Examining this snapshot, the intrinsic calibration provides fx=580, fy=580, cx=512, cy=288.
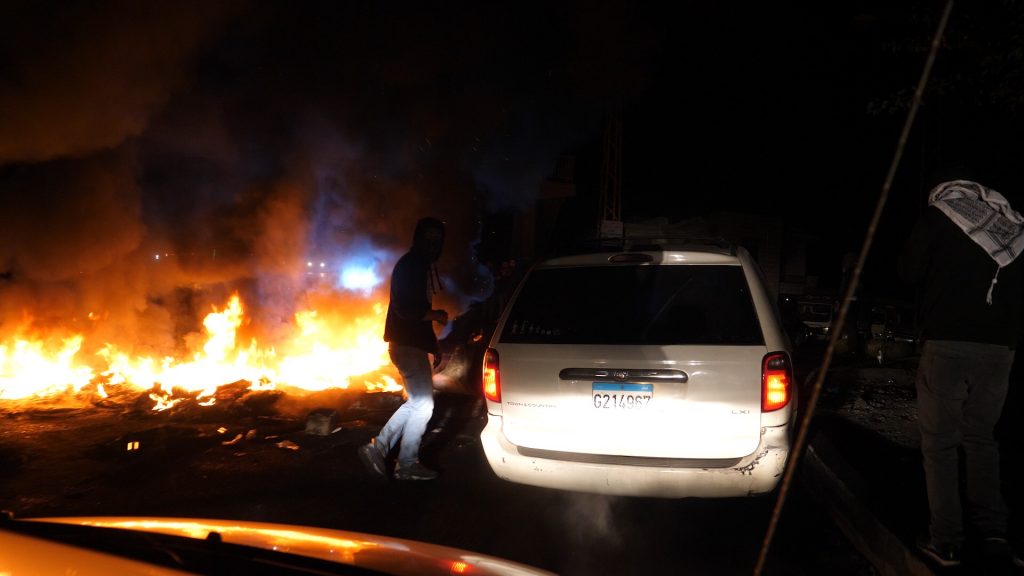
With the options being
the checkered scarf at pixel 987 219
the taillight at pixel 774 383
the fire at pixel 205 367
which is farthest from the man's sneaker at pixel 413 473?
the checkered scarf at pixel 987 219

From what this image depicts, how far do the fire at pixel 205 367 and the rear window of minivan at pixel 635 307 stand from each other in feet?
15.8

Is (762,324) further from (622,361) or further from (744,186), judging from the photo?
(744,186)

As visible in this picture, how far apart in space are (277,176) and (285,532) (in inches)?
464

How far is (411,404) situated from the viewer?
466 centimetres

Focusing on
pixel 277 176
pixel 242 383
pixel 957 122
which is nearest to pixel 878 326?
pixel 957 122

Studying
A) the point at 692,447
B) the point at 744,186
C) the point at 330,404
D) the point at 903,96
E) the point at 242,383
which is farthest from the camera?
the point at 744,186

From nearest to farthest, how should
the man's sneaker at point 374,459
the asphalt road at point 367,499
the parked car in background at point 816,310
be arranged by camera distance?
1. the asphalt road at point 367,499
2. the man's sneaker at point 374,459
3. the parked car in background at point 816,310

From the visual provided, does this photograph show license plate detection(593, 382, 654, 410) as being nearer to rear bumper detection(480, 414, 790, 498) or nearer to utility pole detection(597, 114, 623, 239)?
rear bumper detection(480, 414, 790, 498)

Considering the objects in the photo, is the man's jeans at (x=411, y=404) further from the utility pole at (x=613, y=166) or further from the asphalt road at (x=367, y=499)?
the utility pole at (x=613, y=166)

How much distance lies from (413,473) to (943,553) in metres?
3.43

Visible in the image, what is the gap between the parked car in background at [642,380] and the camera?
318cm

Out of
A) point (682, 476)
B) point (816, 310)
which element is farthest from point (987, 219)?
point (816, 310)

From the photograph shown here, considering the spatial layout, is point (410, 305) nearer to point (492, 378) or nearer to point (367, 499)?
point (492, 378)

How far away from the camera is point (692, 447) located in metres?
3.21
